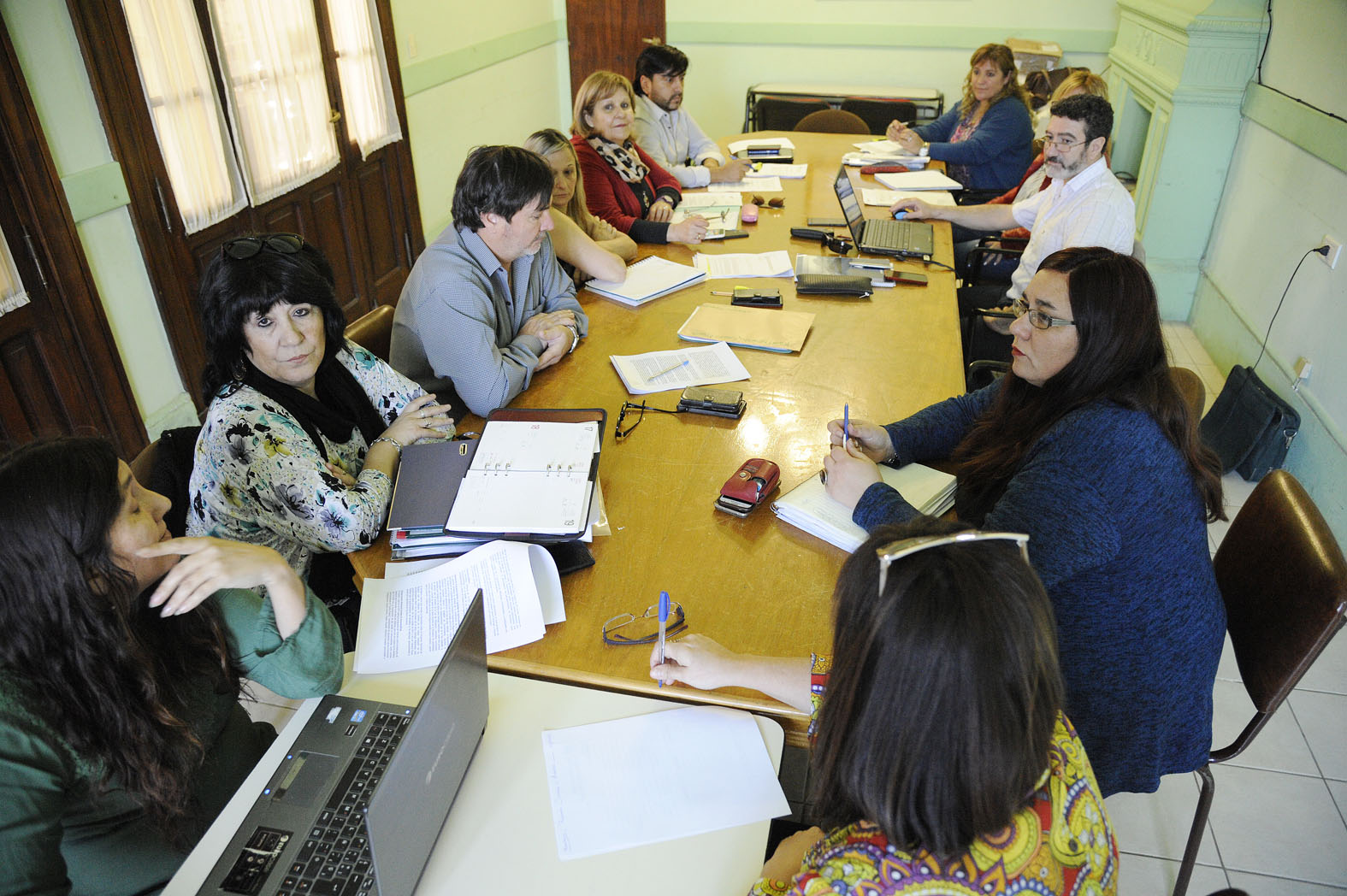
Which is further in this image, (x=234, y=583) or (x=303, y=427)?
(x=303, y=427)

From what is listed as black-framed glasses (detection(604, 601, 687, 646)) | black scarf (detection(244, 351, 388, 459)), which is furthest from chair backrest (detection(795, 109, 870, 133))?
black-framed glasses (detection(604, 601, 687, 646))

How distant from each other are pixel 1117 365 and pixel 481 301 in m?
1.38

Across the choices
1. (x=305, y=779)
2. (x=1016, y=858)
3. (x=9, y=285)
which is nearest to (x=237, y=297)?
(x=305, y=779)

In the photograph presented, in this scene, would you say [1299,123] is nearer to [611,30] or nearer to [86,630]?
[86,630]

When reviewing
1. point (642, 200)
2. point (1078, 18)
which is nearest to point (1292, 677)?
point (642, 200)

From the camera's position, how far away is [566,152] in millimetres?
2750

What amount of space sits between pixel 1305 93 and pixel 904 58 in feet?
11.0

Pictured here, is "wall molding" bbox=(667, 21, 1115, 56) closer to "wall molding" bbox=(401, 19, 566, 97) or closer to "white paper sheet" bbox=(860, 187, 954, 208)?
"wall molding" bbox=(401, 19, 566, 97)

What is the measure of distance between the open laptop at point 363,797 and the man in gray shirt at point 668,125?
3.12 meters

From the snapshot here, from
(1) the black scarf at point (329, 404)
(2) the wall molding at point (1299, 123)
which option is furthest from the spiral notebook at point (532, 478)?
(2) the wall molding at point (1299, 123)

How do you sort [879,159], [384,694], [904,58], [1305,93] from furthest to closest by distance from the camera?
[904,58] < [879,159] < [1305,93] < [384,694]

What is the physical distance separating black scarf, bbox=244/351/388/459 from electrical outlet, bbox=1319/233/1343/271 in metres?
3.11

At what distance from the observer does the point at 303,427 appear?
5.57 ft

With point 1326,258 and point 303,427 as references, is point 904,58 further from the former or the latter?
point 303,427
